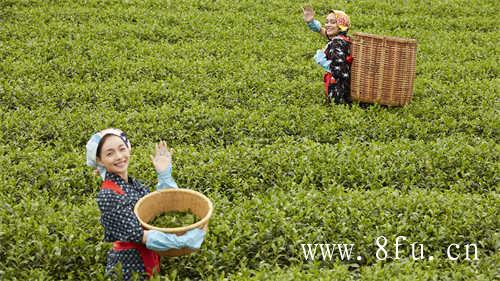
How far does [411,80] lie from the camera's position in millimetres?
8852

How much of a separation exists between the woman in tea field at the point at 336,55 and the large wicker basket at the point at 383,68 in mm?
133

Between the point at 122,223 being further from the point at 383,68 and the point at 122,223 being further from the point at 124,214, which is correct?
the point at 383,68

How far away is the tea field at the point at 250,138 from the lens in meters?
5.19

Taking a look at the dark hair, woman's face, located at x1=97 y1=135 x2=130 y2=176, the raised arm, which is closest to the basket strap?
woman's face, located at x1=97 y1=135 x2=130 y2=176

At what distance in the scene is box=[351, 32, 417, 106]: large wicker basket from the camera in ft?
28.7

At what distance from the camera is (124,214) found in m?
4.22

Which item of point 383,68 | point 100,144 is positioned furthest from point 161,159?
point 383,68

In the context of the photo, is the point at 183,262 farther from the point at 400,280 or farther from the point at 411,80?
the point at 411,80

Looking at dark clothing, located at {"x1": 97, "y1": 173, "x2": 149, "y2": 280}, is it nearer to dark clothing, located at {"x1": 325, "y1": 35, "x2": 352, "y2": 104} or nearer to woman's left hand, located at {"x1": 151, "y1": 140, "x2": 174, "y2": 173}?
woman's left hand, located at {"x1": 151, "y1": 140, "x2": 174, "y2": 173}

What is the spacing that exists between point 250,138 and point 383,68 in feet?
8.37

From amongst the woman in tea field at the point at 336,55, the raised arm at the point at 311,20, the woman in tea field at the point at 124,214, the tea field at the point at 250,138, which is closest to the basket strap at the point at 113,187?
the woman in tea field at the point at 124,214

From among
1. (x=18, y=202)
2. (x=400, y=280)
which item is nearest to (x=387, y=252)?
(x=400, y=280)

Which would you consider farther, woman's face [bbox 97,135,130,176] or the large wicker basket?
the large wicker basket

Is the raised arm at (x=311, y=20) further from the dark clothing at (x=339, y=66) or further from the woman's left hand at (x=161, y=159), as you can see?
the woman's left hand at (x=161, y=159)
